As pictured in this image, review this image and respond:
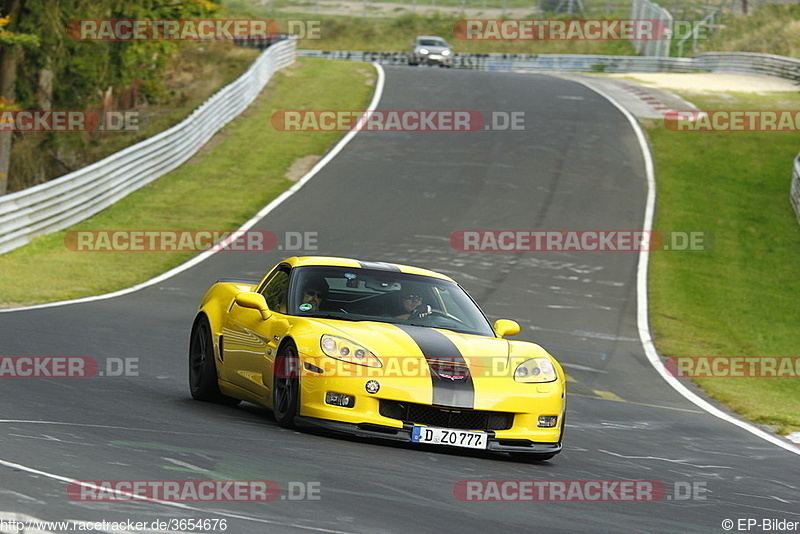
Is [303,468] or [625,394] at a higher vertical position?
[303,468]

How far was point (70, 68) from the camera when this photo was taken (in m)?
35.0

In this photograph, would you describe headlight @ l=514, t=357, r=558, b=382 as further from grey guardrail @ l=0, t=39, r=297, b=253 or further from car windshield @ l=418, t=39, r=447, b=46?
car windshield @ l=418, t=39, r=447, b=46

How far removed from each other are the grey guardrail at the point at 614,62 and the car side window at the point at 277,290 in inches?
1717

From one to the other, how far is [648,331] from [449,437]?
10.8m

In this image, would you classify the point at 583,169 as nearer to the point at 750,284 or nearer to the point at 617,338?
the point at 750,284

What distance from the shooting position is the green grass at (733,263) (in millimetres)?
16219

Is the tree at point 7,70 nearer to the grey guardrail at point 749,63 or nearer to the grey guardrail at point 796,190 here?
the grey guardrail at point 796,190

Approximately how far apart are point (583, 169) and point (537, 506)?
24.9 meters

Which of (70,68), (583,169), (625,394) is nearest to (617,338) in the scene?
(625,394)

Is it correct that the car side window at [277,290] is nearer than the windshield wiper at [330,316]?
No

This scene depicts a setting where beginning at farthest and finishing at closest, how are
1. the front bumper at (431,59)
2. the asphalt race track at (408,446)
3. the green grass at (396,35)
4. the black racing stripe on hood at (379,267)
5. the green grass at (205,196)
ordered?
the green grass at (396,35) → the front bumper at (431,59) → the green grass at (205,196) → the black racing stripe on hood at (379,267) → the asphalt race track at (408,446)

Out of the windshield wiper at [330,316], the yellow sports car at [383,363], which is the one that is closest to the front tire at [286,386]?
the yellow sports car at [383,363]

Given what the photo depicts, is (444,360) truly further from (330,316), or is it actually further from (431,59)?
(431,59)

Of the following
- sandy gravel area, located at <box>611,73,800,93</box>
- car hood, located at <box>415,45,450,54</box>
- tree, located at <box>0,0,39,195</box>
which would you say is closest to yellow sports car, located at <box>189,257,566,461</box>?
tree, located at <box>0,0,39,195</box>
